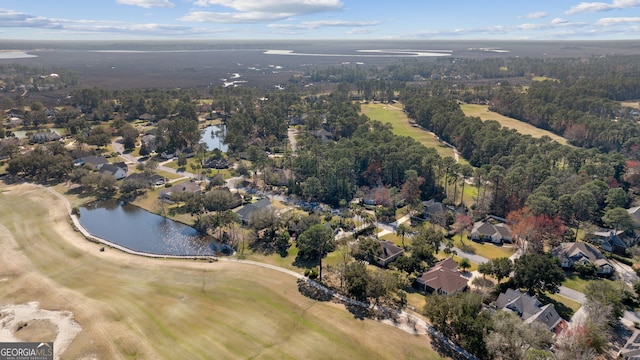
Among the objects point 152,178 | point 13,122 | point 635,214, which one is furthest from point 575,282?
point 13,122

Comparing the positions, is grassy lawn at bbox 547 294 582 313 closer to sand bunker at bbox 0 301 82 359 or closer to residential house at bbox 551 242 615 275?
residential house at bbox 551 242 615 275

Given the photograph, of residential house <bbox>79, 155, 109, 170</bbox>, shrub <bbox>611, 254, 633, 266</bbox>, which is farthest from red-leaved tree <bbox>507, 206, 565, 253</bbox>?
residential house <bbox>79, 155, 109, 170</bbox>

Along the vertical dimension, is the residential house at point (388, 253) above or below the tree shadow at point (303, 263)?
above

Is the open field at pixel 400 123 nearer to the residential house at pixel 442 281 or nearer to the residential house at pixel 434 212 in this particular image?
the residential house at pixel 434 212

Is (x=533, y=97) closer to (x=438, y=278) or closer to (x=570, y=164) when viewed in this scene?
(x=570, y=164)

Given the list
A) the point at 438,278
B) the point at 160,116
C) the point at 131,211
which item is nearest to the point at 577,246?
the point at 438,278

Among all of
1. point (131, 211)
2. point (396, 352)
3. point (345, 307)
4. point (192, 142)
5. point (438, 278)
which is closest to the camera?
point (396, 352)

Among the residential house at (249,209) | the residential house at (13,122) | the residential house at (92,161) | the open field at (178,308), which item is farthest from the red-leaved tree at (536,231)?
the residential house at (13,122)
